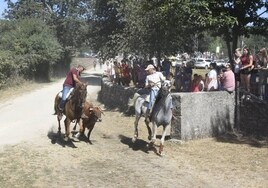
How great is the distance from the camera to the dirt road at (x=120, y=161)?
31.9ft

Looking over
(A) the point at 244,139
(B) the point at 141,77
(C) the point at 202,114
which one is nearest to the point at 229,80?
(C) the point at 202,114

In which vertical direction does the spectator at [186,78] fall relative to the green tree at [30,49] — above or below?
below

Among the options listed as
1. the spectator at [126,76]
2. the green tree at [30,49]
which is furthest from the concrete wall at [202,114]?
the green tree at [30,49]

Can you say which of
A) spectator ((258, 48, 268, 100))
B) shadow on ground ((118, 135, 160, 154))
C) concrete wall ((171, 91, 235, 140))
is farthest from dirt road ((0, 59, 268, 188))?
spectator ((258, 48, 268, 100))

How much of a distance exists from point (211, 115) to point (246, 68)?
2.28 m

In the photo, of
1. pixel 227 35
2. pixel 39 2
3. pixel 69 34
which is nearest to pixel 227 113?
pixel 227 35

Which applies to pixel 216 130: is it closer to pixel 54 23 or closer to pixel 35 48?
pixel 35 48

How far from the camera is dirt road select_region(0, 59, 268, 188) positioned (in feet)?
31.9

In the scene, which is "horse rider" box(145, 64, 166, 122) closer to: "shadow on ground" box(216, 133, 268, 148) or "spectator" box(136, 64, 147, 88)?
"shadow on ground" box(216, 133, 268, 148)

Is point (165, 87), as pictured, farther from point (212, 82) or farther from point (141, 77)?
point (141, 77)

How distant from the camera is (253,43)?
251ft

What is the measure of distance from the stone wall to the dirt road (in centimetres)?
36

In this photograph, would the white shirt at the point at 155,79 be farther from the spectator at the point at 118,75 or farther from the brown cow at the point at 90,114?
the spectator at the point at 118,75

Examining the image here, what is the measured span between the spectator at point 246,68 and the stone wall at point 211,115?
2.86 feet
